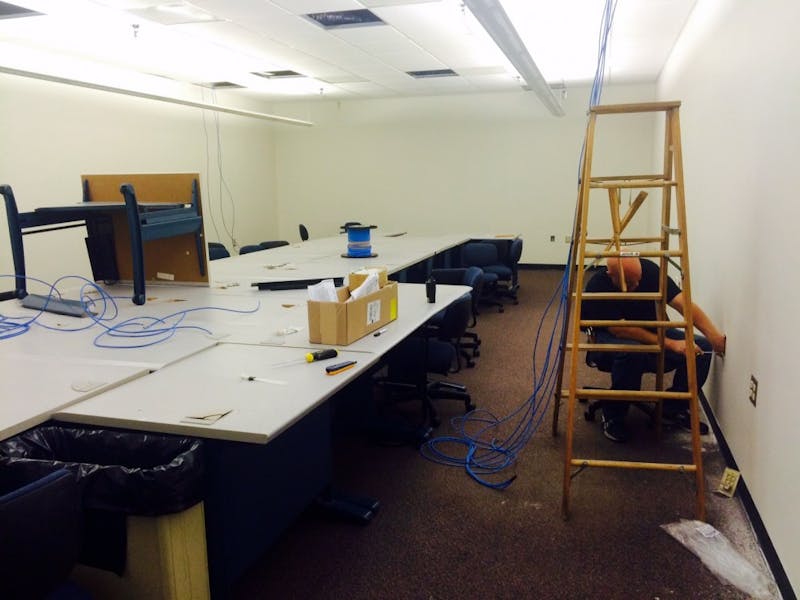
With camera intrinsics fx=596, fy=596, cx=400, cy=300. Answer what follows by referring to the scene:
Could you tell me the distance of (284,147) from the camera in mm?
10789

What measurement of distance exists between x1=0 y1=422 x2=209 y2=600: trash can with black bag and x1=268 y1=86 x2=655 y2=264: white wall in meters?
8.39

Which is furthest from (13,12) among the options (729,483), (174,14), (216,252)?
(729,483)

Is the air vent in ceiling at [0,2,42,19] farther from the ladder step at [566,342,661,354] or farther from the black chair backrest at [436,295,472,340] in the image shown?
the ladder step at [566,342,661,354]

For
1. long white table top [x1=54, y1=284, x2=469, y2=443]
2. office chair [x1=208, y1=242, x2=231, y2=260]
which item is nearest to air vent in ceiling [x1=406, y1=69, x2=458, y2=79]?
office chair [x1=208, y1=242, x2=231, y2=260]

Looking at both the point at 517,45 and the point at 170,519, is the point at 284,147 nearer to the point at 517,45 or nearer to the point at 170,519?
the point at 517,45

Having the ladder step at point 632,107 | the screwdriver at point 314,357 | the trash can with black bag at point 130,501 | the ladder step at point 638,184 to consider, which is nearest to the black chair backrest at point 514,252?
the ladder step at point 638,184

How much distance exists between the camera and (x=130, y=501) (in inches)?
58.7

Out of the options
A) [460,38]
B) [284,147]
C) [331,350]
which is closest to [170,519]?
[331,350]

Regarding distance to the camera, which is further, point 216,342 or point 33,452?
point 216,342

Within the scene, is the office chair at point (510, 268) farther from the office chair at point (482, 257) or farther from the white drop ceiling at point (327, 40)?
the white drop ceiling at point (327, 40)

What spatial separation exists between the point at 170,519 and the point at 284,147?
9.94 m

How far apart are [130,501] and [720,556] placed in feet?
6.61

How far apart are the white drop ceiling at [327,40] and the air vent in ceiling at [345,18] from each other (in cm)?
9

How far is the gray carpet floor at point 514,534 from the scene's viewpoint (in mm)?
2045
